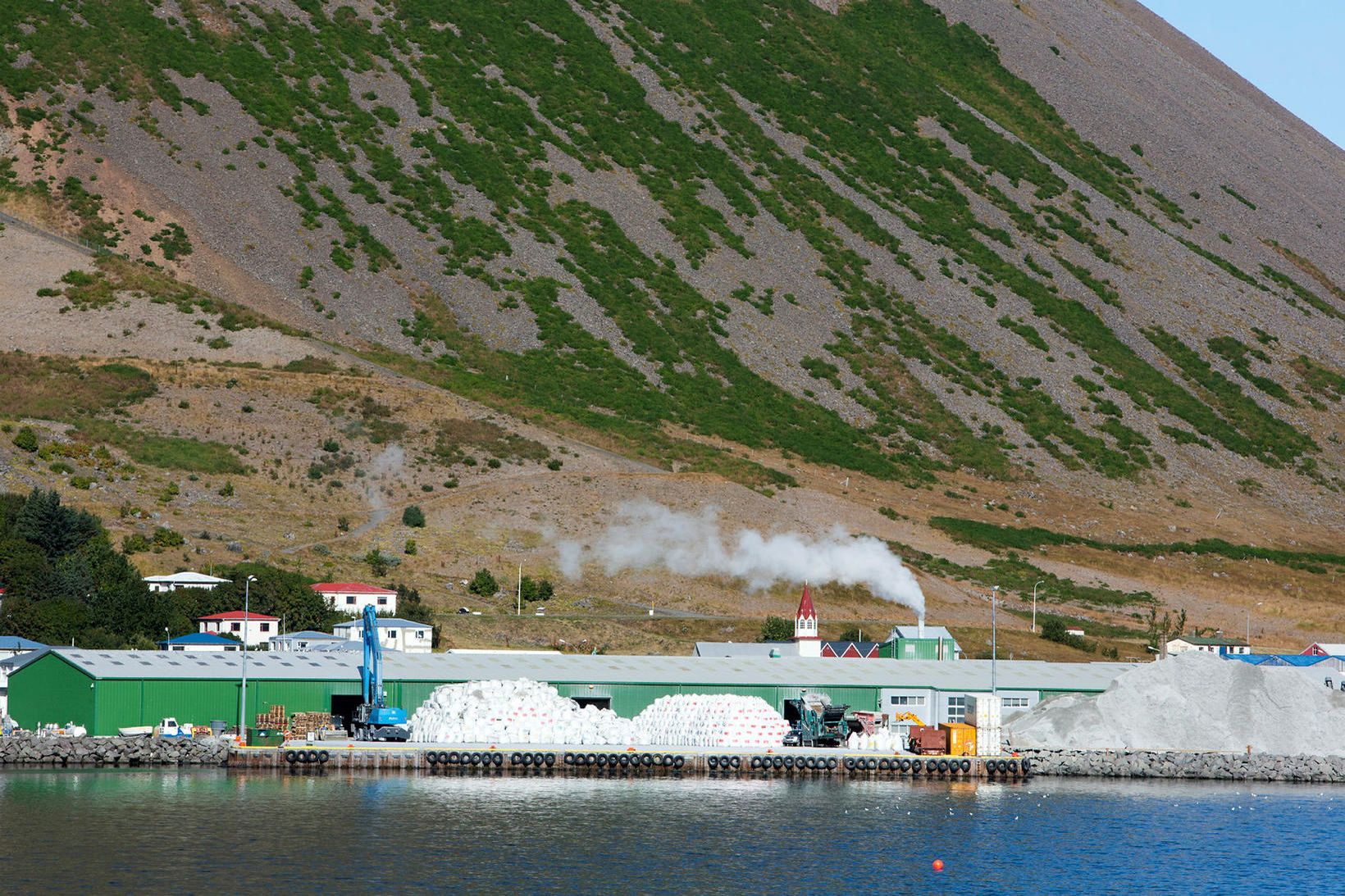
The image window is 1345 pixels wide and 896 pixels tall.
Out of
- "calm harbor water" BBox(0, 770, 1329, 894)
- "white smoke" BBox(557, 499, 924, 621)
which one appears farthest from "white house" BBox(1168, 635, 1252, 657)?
"calm harbor water" BBox(0, 770, 1329, 894)

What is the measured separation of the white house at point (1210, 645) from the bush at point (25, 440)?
68172mm

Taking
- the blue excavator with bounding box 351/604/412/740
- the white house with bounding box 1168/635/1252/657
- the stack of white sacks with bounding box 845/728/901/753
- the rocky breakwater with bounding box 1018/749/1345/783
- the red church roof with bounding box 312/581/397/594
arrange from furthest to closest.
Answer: the white house with bounding box 1168/635/1252/657, the red church roof with bounding box 312/581/397/594, the rocky breakwater with bounding box 1018/749/1345/783, the stack of white sacks with bounding box 845/728/901/753, the blue excavator with bounding box 351/604/412/740

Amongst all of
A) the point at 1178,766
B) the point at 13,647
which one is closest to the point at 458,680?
the point at 13,647

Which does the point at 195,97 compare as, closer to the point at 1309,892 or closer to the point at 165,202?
the point at 165,202

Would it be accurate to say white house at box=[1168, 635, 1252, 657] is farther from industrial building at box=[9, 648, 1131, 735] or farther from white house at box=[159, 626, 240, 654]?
white house at box=[159, 626, 240, 654]

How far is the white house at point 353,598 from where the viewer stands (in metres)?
100

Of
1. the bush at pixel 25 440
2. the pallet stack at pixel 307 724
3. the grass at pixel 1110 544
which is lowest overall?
the pallet stack at pixel 307 724

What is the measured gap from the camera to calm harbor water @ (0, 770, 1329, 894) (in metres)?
50.8

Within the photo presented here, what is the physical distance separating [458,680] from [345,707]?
554 cm

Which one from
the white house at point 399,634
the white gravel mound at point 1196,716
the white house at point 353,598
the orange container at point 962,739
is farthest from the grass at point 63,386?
the white gravel mound at point 1196,716

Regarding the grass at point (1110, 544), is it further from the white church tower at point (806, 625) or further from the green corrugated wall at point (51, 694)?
the green corrugated wall at point (51, 694)

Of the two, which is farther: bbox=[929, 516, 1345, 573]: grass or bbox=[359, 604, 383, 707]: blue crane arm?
bbox=[929, 516, 1345, 573]: grass

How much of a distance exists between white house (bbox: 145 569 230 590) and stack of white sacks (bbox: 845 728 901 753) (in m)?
37.4

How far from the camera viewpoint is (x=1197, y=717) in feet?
270
